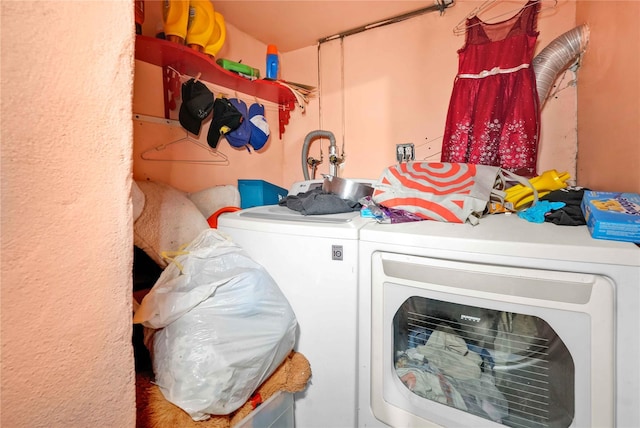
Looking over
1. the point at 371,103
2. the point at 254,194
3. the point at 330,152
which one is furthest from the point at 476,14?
the point at 254,194

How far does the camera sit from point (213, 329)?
74 cm

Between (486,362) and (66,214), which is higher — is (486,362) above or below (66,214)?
below

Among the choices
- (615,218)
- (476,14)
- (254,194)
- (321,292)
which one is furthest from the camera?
(254,194)

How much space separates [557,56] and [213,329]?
1724mm

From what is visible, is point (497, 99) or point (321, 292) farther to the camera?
point (497, 99)

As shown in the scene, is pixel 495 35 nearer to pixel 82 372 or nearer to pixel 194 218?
pixel 194 218

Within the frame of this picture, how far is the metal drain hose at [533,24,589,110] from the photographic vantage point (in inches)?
44.8

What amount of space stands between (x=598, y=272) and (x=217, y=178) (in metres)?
1.60

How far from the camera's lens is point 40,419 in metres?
0.34

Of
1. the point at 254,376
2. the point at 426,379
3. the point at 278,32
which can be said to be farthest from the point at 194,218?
the point at 278,32

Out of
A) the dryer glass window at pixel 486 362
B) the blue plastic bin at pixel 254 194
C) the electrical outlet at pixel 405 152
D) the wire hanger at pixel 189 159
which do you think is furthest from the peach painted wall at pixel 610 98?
the wire hanger at pixel 189 159

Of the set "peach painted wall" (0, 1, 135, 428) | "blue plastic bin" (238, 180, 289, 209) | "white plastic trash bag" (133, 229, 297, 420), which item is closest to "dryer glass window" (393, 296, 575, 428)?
"white plastic trash bag" (133, 229, 297, 420)

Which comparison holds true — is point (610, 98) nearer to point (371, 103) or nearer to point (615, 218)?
point (615, 218)

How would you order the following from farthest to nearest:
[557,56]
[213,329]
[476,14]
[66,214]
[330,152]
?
[330,152]
[476,14]
[557,56]
[213,329]
[66,214]
